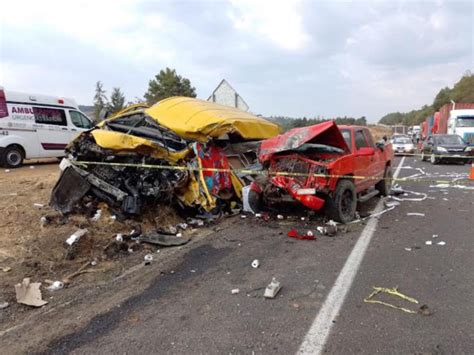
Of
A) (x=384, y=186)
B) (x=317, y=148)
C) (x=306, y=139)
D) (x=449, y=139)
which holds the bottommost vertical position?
(x=384, y=186)

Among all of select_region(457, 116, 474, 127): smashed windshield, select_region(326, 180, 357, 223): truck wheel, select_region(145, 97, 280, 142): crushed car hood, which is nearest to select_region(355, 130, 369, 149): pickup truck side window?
select_region(326, 180, 357, 223): truck wheel

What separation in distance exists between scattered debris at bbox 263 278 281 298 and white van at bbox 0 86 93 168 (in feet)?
40.0

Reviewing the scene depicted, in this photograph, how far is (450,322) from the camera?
135 inches

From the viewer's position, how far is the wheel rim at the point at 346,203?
23.5 feet

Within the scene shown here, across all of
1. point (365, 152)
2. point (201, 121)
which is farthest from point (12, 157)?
point (365, 152)

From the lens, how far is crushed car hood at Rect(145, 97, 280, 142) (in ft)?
25.1

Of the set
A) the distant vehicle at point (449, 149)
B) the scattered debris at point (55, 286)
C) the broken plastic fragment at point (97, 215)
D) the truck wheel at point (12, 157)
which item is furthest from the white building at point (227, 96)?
the distant vehicle at point (449, 149)

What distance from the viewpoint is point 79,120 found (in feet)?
51.5

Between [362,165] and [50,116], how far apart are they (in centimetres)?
1153

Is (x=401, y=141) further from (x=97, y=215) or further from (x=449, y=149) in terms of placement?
(x=97, y=215)

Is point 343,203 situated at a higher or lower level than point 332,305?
higher

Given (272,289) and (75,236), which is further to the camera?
(75,236)

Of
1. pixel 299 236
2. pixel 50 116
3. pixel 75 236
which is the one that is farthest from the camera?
pixel 50 116

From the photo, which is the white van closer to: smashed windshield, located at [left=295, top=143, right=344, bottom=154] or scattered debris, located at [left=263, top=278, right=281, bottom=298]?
smashed windshield, located at [left=295, top=143, right=344, bottom=154]
